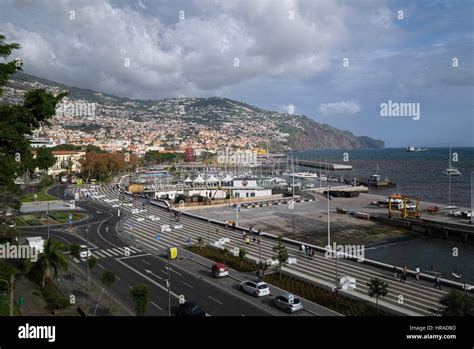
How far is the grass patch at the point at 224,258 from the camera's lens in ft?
Result: 67.6

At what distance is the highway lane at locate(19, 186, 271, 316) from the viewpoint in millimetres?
14969

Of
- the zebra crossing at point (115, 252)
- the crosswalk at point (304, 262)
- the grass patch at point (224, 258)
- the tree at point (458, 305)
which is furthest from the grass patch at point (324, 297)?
the zebra crossing at point (115, 252)

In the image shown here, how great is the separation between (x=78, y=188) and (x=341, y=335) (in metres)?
65.4

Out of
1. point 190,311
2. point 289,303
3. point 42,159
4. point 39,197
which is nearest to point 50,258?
point 42,159

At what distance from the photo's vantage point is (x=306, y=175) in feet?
323

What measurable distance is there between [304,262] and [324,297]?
5.80 meters

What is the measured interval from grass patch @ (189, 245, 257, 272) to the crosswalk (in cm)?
135

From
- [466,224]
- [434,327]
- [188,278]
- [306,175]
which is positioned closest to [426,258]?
[466,224]

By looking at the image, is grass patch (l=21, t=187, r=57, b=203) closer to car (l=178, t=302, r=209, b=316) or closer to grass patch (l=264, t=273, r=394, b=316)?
grass patch (l=264, t=273, r=394, b=316)

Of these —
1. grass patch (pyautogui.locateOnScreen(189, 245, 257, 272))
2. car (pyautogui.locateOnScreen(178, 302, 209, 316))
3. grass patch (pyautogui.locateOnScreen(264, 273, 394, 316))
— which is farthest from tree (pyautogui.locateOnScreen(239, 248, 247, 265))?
car (pyautogui.locateOnScreen(178, 302, 209, 316))

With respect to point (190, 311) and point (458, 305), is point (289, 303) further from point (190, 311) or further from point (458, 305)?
point (458, 305)

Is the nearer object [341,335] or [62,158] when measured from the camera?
[341,335]

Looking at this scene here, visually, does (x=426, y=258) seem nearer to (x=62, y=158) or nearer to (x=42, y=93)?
(x=42, y=93)

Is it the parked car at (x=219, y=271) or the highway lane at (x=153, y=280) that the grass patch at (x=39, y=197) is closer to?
the highway lane at (x=153, y=280)
